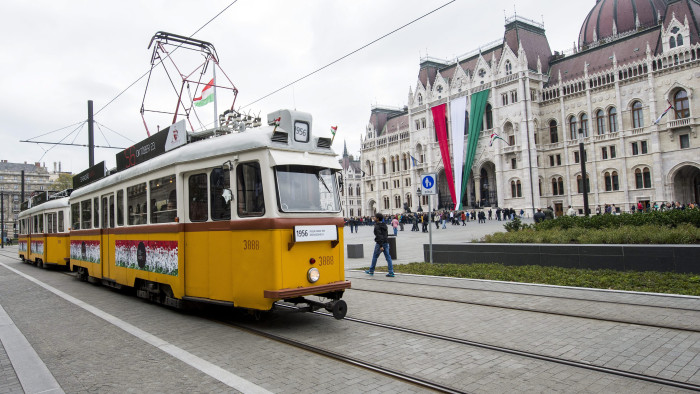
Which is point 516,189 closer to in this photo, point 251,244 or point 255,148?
point 255,148

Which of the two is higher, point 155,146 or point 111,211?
point 155,146

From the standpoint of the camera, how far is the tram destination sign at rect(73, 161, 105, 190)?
13196 millimetres

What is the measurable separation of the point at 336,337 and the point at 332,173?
2674 mm

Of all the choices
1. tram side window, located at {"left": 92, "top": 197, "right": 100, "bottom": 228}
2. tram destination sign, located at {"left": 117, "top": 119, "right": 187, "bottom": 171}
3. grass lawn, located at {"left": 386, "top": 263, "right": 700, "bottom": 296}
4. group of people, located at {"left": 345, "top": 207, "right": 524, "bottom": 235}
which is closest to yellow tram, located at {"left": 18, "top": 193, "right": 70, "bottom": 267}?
tram side window, located at {"left": 92, "top": 197, "right": 100, "bottom": 228}

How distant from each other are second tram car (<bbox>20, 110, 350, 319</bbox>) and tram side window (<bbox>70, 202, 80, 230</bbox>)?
6304mm

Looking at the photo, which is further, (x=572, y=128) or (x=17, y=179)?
(x=17, y=179)

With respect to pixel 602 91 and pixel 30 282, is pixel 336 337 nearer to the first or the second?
pixel 30 282

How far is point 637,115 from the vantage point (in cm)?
5356

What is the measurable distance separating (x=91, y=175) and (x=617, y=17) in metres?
70.2

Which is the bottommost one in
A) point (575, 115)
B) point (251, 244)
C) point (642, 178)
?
point (251, 244)

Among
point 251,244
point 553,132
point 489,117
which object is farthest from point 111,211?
point 489,117

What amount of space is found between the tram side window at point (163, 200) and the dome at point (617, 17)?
6982 cm

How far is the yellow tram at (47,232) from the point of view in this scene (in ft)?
55.0

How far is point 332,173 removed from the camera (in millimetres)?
7602
